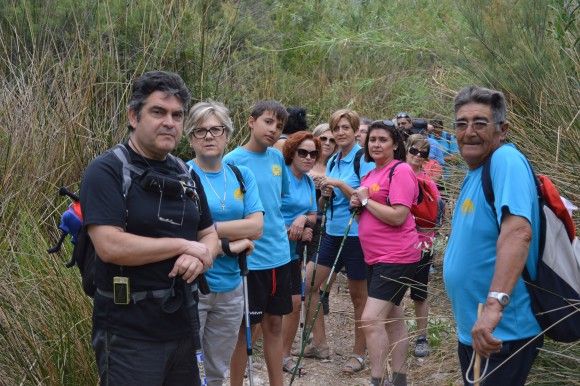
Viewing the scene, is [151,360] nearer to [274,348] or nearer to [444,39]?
[274,348]

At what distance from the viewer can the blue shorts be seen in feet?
23.0

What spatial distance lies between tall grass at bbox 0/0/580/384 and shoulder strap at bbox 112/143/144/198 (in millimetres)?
1276

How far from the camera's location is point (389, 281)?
5.93 meters

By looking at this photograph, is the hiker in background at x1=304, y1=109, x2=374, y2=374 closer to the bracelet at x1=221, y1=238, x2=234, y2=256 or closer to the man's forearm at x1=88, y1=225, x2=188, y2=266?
the bracelet at x1=221, y1=238, x2=234, y2=256

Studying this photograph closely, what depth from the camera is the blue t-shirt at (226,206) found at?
4.94 m

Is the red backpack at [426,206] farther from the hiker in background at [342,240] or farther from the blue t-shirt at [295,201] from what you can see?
the blue t-shirt at [295,201]

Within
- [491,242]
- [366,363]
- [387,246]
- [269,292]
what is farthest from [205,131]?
[366,363]

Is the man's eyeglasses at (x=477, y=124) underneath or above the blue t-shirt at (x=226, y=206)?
above

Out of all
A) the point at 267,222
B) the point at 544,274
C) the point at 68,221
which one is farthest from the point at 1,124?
the point at 544,274

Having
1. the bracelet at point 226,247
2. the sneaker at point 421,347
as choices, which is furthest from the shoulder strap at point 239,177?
the sneaker at point 421,347

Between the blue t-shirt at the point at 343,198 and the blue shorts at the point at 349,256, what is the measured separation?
0.06 metres

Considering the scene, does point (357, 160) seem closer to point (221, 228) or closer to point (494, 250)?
point (221, 228)

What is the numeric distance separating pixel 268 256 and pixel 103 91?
8.88 ft

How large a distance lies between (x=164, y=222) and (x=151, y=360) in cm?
57
